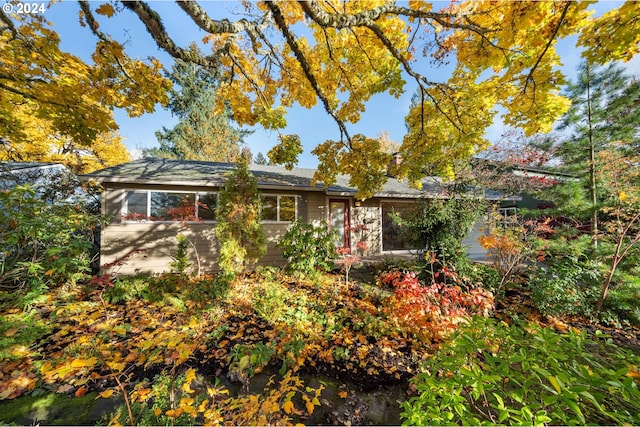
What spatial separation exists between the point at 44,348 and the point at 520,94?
8.49 metres

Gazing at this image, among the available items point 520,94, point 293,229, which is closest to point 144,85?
point 293,229

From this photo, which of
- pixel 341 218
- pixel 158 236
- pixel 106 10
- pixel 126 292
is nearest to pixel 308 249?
pixel 341 218

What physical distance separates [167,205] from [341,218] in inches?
247

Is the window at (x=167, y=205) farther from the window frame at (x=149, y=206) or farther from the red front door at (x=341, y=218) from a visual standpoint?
the red front door at (x=341, y=218)

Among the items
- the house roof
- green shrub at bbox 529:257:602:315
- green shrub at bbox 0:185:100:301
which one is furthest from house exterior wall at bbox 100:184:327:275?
green shrub at bbox 529:257:602:315

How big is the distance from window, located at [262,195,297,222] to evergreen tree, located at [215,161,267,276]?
1558 mm

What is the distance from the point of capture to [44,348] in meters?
3.21

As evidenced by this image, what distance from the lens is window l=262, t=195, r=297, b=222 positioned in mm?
7664

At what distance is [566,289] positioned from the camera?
4391 millimetres

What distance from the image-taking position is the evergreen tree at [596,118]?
6234mm

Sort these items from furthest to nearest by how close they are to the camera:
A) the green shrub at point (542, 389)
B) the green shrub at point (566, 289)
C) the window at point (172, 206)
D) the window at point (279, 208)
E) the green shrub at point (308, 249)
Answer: the window at point (279, 208)
the window at point (172, 206)
the green shrub at point (308, 249)
the green shrub at point (566, 289)
the green shrub at point (542, 389)

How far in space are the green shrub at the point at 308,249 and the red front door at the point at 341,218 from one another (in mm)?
2621

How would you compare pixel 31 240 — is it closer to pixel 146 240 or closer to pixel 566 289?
pixel 146 240

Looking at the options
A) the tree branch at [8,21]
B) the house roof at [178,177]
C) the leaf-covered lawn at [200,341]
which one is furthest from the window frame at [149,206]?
the tree branch at [8,21]
